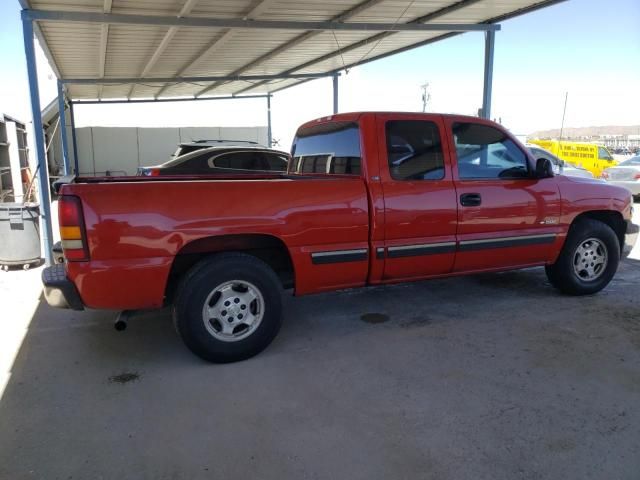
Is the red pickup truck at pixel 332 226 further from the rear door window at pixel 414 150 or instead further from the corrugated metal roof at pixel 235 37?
the corrugated metal roof at pixel 235 37

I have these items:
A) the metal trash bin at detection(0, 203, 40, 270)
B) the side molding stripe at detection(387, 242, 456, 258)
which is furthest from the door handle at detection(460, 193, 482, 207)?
the metal trash bin at detection(0, 203, 40, 270)

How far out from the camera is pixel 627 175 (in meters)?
14.5

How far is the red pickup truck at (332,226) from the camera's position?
3.55 meters

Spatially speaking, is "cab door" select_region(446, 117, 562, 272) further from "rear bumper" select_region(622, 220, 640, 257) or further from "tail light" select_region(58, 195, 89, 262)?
"tail light" select_region(58, 195, 89, 262)

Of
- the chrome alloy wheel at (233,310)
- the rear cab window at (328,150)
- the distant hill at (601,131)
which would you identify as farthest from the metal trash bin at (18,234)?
the distant hill at (601,131)

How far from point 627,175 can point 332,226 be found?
13.9 meters

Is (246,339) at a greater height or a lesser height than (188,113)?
lesser

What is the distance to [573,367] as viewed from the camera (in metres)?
3.85

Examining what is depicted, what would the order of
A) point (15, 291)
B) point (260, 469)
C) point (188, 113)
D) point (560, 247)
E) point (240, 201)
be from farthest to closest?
point (188, 113) < point (15, 291) < point (560, 247) < point (240, 201) < point (260, 469)

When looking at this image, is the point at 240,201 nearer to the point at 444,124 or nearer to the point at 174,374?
the point at 174,374

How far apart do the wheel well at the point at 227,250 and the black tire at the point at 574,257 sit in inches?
123

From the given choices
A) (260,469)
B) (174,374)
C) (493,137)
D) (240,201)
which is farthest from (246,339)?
(493,137)

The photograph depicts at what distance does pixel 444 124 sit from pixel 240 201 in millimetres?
2179

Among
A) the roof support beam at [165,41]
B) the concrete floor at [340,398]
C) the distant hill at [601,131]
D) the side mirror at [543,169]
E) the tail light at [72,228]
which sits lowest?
the concrete floor at [340,398]
